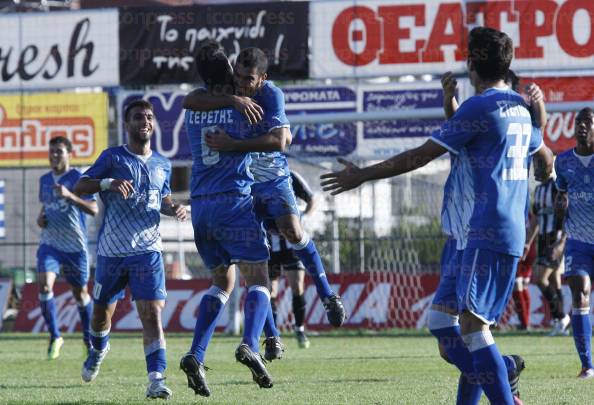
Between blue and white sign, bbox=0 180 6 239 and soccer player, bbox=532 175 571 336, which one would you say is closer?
soccer player, bbox=532 175 571 336

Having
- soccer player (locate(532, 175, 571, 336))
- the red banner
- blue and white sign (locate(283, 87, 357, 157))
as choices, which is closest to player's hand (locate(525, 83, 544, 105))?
soccer player (locate(532, 175, 571, 336))

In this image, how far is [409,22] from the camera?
21.8 metres

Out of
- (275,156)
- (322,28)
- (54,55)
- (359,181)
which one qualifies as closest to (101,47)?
(54,55)

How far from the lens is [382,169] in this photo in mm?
6395

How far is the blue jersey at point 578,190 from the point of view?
11516 millimetres

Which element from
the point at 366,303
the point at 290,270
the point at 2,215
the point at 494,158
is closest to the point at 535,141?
the point at 494,158

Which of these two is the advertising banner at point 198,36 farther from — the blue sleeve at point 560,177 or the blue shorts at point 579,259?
the blue shorts at point 579,259

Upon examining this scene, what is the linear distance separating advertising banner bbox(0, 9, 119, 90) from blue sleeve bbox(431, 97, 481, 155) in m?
17.1

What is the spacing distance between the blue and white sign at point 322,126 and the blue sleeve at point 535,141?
48.4 feet

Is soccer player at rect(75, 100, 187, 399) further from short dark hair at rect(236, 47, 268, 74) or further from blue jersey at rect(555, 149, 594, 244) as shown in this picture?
blue jersey at rect(555, 149, 594, 244)

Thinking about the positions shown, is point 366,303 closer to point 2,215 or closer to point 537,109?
point 2,215

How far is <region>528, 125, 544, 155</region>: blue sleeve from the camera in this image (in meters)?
6.78

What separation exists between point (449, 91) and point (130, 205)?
3205 mm

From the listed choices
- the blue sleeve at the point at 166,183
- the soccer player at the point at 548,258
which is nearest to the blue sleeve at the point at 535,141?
the blue sleeve at the point at 166,183
